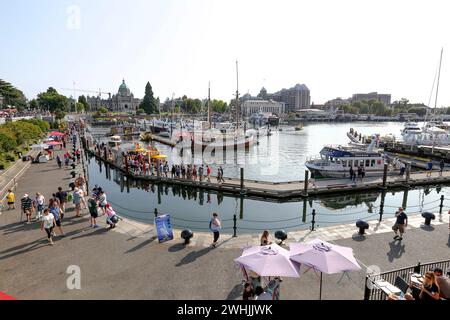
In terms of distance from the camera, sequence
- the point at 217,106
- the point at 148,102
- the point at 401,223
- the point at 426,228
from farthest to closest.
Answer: the point at 217,106
the point at 148,102
the point at 426,228
the point at 401,223

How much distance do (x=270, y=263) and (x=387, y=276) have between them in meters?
4.66

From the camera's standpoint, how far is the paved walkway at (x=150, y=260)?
978cm

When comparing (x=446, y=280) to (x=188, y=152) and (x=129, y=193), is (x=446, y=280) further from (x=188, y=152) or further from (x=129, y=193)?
(x=188, y=152)

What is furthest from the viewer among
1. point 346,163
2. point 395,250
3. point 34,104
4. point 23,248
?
point 34,104

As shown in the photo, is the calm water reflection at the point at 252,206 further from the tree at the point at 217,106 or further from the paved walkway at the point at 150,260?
the tree at the point at 217,106

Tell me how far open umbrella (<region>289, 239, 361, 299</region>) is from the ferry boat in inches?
981

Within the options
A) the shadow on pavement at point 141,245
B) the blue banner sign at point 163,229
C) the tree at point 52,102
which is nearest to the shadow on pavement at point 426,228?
the blue banner sign at point 163,229

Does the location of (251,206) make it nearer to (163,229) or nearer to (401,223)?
(163,229)

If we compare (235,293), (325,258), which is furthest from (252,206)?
(325,258)

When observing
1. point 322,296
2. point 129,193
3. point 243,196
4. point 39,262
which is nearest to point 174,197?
point 129,193

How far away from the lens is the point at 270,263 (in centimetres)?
840

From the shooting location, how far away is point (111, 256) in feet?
39.6
